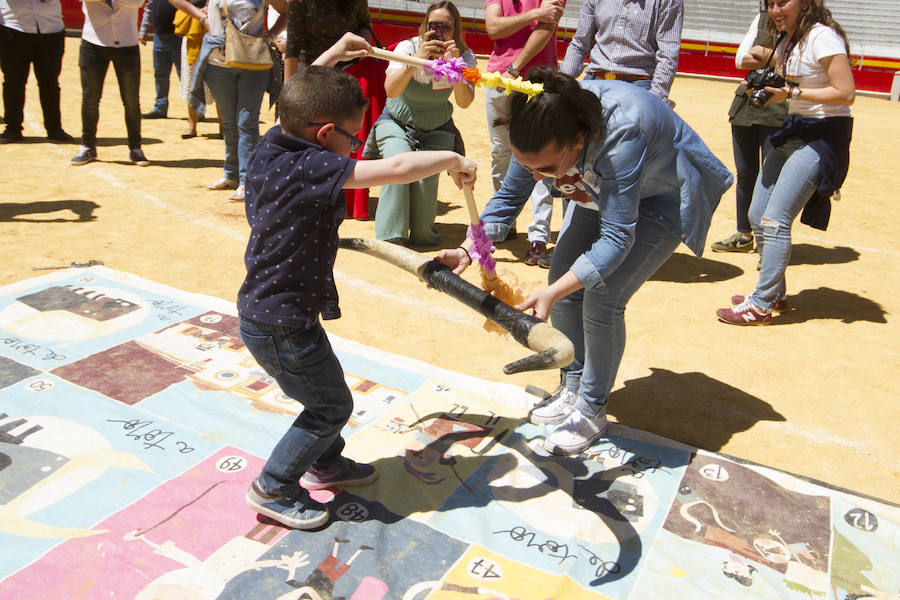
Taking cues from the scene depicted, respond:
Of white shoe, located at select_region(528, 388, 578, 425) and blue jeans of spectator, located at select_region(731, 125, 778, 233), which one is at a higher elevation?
blue jeans of spectator, located at select_region(731, 125, 778, 233)

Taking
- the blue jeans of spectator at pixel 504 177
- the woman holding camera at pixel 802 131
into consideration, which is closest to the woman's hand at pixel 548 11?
the blue jeans of spectator at pixel 504 177

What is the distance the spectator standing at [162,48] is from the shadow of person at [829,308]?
8412 millimetres

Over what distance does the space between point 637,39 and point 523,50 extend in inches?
33.4

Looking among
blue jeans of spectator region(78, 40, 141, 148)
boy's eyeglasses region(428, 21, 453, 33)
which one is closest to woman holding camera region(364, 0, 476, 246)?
boy's eyeglasses region(428, 21, 453, 33)

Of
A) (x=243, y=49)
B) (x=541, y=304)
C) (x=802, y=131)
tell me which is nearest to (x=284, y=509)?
(x=541, y=304)

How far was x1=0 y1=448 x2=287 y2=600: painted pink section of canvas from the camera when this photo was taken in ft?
7.67

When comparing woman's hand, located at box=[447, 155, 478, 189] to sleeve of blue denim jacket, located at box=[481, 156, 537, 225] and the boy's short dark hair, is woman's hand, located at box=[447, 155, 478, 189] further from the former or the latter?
sleeve of blue denim jacket, located at box=[481, 156, 537, 225]

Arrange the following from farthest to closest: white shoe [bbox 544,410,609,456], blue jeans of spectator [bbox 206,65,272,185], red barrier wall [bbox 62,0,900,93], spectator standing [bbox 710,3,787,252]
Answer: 1. red barrier wall [bbox 62,0,900,93]
2. blue jeans of spectator [bbox 206,65,272,185]
3. spectator standing [bbox 710,3,787,252]
4. white shoe [bbox 544,410,609,456]

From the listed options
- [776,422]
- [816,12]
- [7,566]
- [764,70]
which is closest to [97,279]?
[7,566]

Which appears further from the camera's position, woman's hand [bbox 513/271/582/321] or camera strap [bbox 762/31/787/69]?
camera strap [bbox 762/31/787/69]

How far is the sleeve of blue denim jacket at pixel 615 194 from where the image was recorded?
2.61m

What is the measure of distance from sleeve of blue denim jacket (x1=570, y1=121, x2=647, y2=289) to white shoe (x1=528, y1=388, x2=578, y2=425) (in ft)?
3.18

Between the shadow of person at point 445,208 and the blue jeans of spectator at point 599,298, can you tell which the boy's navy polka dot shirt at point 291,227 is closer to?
the blue jeans of spectator at point 599,298

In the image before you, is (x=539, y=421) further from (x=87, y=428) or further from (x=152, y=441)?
(x=87, y=428)
